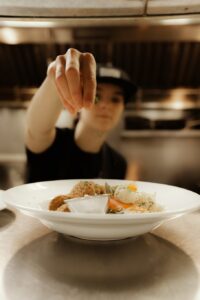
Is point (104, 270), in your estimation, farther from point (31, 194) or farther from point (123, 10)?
point (123, 10)

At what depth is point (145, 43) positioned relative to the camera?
1479 mm

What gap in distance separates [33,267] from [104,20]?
1080 mm

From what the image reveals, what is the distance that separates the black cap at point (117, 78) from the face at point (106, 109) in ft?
0.08

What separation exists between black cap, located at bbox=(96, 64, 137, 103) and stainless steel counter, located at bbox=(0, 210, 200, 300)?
91 centimetres

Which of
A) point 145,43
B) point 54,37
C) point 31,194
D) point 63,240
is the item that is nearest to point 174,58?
point 145,43

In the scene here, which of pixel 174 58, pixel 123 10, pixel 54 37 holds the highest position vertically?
pixel 123 10

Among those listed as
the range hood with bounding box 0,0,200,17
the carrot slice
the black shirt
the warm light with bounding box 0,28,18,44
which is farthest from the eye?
the carrot slice

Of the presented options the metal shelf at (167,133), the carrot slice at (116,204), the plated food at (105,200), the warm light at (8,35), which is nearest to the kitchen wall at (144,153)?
the metal shelf at (167,133)

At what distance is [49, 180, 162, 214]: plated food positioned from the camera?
638mm

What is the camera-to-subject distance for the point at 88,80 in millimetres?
801

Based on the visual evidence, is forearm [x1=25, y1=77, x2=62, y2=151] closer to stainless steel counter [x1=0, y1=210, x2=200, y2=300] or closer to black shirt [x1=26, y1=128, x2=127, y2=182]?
black shirt [x1=26, y1=128, x2=127, y2=182]

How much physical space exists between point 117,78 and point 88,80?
0.74m

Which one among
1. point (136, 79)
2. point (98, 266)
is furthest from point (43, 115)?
point (98, 266)

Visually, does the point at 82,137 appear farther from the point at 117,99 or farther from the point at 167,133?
the point at 167,133
